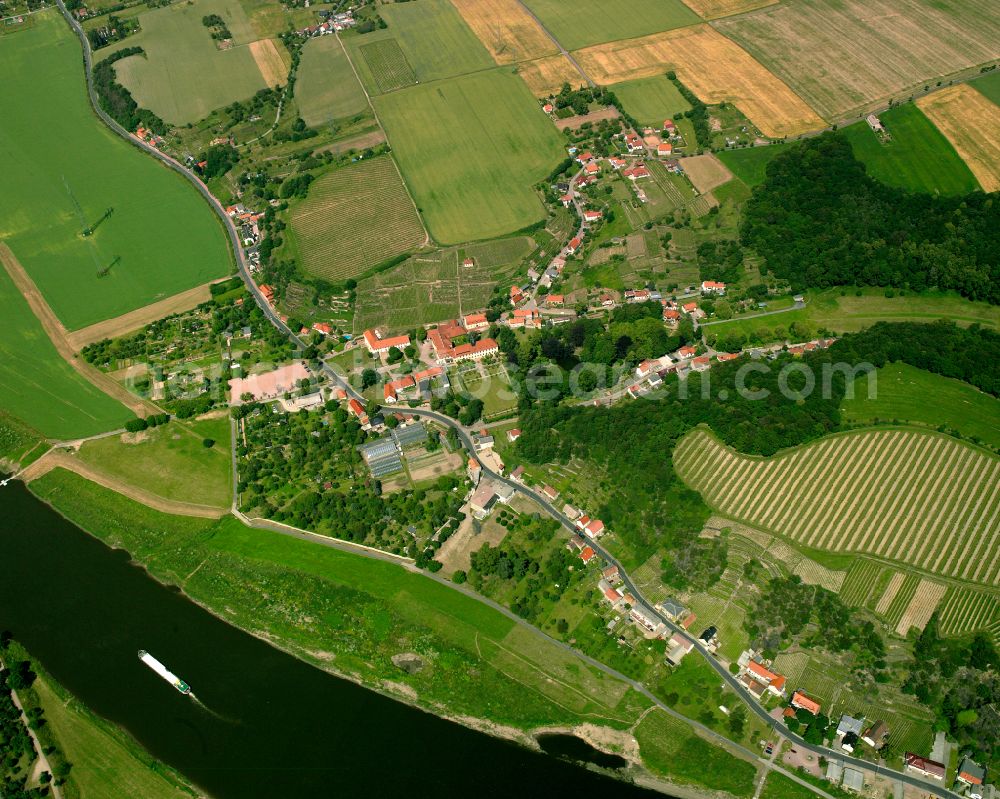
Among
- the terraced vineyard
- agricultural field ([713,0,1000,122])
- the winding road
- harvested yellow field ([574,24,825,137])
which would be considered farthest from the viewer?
the terraced vineyard

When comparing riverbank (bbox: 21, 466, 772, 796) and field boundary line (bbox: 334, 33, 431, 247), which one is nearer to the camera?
riverbank (bbox: 21, 466, 772, 796)

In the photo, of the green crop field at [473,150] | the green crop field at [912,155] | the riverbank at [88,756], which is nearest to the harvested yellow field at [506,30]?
the green crop field at [473,150]

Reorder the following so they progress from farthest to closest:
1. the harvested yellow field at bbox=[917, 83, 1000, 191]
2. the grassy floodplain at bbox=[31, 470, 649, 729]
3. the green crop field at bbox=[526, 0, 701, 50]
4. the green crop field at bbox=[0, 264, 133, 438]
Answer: the green crop field at bbox=[526, 0, 701, 50] → the harvested yellow field at bbox=[917, 83, 1000, 191] → the green crop field at bbox=[0, 264, 133, 438] → the grassy floodplain at bbox=[31, 470, 649, 729]

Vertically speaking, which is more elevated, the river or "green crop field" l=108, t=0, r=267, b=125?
"green crop field" l=108, t=0, r=267, b=125

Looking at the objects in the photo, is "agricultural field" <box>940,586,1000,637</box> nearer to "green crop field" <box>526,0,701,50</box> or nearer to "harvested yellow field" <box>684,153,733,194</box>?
"harvested yellow field" <box>684,153,733,194</box>

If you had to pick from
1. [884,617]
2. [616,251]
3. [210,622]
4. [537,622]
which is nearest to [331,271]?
[616,251]

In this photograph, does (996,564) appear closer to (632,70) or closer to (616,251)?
(616,251)

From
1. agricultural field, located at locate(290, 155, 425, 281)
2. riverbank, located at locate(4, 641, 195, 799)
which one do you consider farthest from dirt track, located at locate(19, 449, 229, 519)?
agricultural field, located at locate(290, 155, 425, 281)

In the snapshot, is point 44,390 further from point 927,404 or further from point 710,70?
point 710,70
